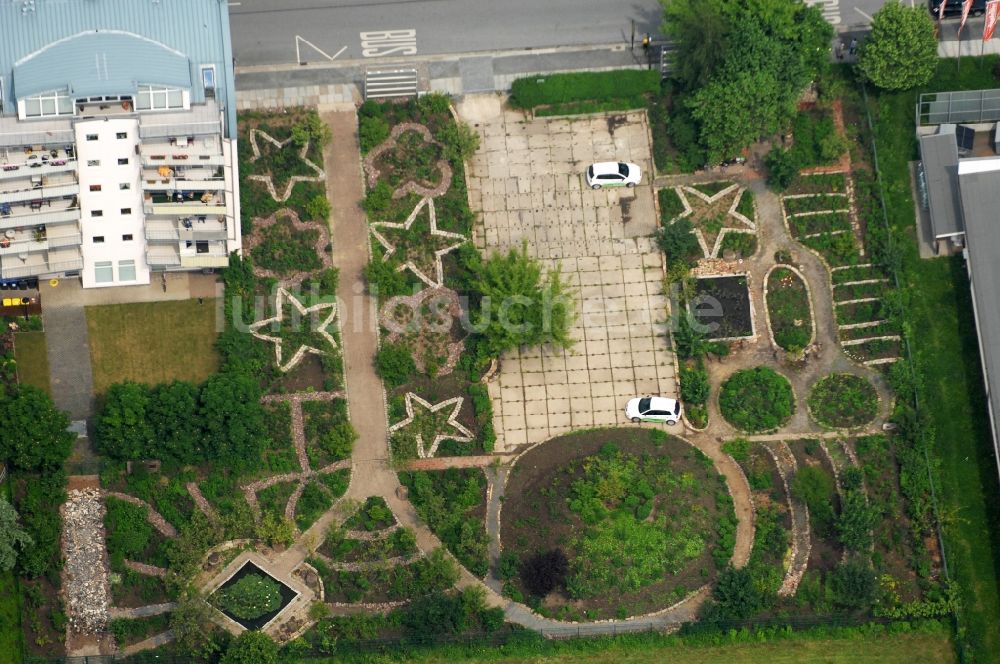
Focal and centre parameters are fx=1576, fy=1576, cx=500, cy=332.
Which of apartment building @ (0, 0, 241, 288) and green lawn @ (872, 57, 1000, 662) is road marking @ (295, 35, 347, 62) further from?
green lawn @ (872, 57, 1000, 662)

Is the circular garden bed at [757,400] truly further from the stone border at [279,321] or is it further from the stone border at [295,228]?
the stone border at [295,228]

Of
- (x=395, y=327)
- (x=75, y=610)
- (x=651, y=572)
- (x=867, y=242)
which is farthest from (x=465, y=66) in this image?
(x=75, y=610)

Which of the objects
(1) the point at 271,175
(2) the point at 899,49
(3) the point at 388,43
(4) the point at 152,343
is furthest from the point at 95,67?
(2) the point at 899,49

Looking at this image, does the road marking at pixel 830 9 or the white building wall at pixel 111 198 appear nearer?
the white building wall at pixel 111 198

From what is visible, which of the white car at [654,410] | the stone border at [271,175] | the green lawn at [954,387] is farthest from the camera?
the stone border at [271,175]

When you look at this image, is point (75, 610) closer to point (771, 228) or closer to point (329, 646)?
point (329, 646)

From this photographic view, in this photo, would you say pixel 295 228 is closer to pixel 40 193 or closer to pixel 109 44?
pixel 40 193

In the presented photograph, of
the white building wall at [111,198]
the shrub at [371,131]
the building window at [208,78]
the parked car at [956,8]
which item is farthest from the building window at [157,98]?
the parked car at [956,8]
